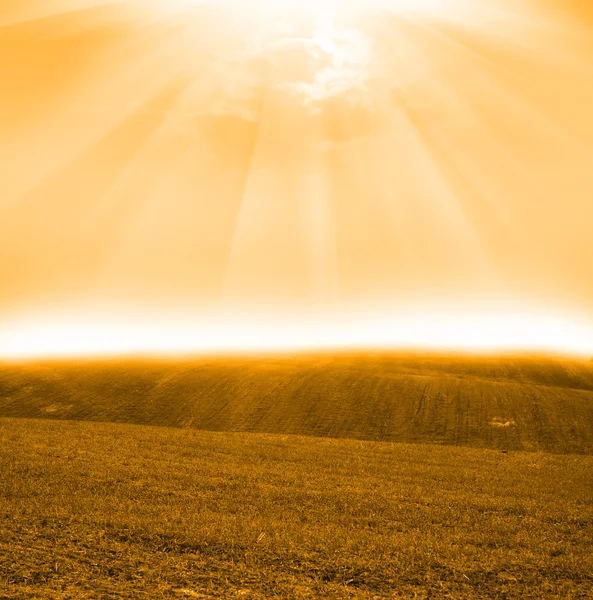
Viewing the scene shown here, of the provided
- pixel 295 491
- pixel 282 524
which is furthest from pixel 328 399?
pixel 282 524

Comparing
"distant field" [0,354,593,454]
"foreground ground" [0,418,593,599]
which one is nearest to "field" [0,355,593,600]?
"foreground ground" [0,418,593,599]

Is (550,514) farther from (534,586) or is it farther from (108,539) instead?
(108,539)

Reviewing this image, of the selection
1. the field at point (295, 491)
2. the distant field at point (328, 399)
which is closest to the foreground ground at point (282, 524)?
the field at point (295, 491)

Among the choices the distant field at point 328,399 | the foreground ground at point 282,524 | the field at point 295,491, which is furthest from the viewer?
the distant field at point 328,399

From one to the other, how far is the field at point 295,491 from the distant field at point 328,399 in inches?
10.3

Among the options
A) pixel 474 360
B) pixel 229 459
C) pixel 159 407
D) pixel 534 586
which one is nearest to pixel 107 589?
pixel 534 586

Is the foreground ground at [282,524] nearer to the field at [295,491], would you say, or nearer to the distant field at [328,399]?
the field at [295,491]

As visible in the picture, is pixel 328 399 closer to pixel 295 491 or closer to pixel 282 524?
pixel 295 491

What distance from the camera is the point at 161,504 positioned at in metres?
18.4

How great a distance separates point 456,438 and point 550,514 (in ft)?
61.0

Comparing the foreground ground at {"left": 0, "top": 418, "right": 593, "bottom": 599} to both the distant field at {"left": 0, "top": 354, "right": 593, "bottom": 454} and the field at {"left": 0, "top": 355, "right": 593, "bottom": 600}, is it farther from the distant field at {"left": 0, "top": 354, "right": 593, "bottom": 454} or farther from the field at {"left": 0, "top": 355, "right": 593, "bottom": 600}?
the distant field at {"left": 0, "top": 354, "right": 593, "bottom": 454}

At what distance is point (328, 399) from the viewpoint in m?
46.4

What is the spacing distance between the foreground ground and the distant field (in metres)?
9.73

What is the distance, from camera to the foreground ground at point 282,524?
12414mm
